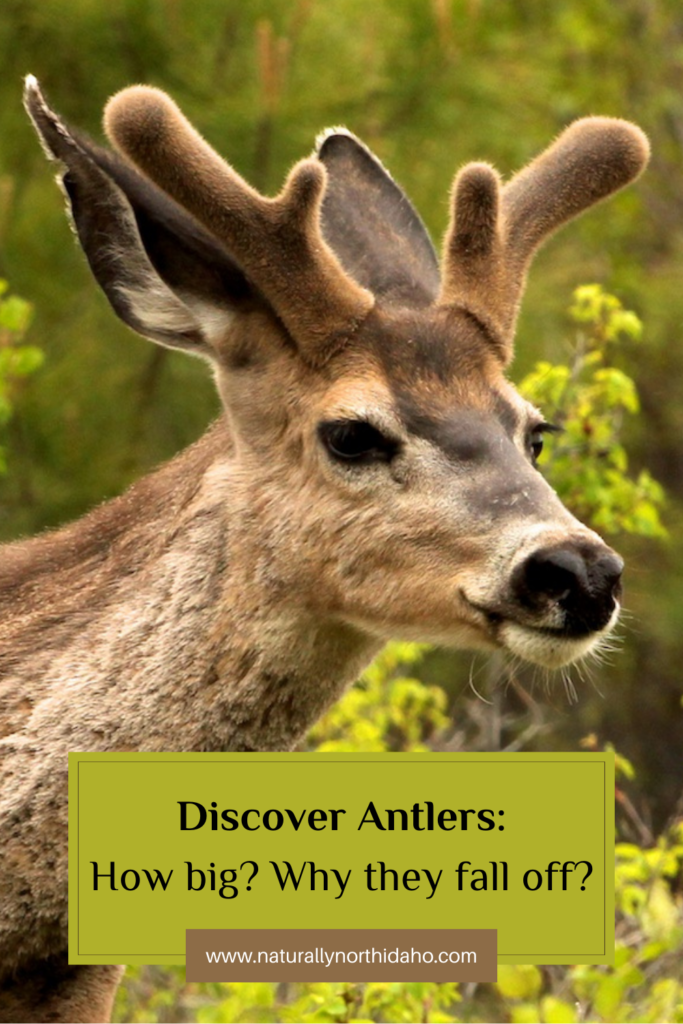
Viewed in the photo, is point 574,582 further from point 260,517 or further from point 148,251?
point 148,251

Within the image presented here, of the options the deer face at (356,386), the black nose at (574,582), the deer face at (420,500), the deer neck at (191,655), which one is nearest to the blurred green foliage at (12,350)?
the deer face at (356,386)

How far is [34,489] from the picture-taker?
36.6 ft

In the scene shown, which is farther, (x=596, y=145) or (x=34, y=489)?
(x=34, y=489)

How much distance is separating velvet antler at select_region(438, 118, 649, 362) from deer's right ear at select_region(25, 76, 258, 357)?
69 cm

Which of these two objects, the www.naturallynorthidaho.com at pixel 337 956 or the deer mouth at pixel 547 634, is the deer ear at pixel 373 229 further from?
the www.naturallynorthidaho.com at pixel 337 956

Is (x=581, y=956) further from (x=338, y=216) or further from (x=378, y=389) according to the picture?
(x=338, y=216)

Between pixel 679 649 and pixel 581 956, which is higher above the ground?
pixel 679 649

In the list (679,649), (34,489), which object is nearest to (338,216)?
(34,489)

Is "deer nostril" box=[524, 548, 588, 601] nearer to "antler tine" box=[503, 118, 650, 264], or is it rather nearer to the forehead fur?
the forehead fur

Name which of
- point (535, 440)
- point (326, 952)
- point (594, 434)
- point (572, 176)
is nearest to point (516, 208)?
point (572, 176)

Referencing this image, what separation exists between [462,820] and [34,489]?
5.82 metres

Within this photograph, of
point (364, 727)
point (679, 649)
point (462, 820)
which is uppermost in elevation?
point (679, 649)

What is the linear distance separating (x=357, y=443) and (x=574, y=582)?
0.85 meters

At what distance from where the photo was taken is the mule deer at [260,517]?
551 centimetres
